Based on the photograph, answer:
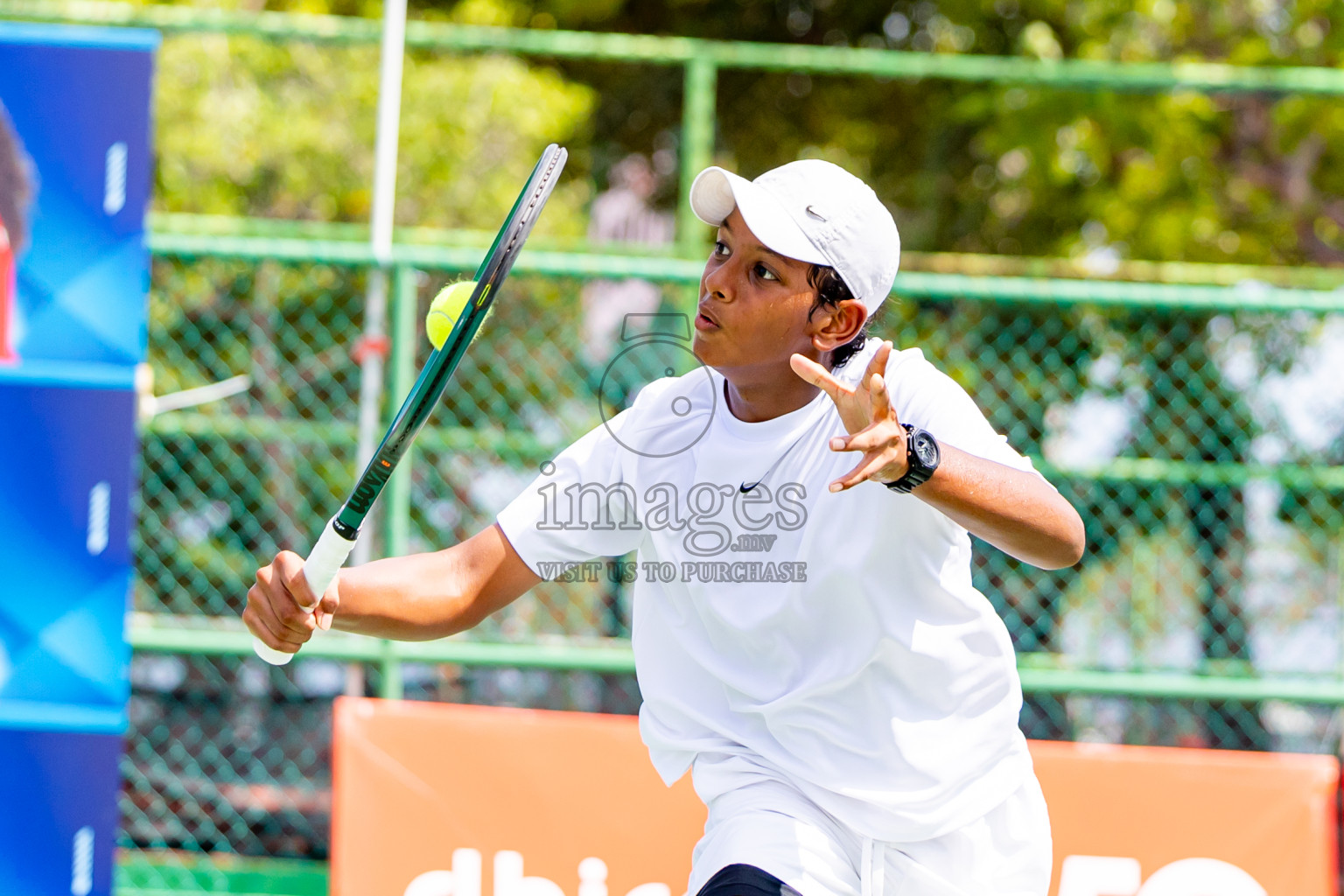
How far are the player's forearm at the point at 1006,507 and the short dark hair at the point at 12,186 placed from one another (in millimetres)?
3276

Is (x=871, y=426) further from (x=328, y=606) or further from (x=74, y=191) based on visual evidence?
(x=74, y=191)

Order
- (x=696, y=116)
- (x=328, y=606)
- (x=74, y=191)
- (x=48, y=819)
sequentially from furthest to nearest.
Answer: (x=696, y=116)
(x=74, y=191)
(x=48, y=819)
(x=328, y=606)

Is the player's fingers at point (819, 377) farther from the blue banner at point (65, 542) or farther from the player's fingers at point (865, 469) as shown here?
the blue banner at point (65, 542)

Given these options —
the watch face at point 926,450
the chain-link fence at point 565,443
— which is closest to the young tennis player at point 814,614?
the watch face at point 926,450

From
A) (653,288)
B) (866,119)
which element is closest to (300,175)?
(653,288)

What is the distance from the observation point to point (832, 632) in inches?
102

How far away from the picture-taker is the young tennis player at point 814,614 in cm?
254

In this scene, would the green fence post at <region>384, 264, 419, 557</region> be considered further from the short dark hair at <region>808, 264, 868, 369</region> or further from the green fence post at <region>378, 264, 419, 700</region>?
the short dark hair at <region>808, 264, 868, 369</region>

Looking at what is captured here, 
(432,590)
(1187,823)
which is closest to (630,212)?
(1187,823)

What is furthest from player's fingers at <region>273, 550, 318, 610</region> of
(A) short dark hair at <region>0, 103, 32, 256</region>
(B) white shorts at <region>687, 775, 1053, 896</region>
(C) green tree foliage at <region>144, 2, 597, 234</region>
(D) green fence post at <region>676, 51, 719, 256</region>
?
(C) green tree foliage at <region>144, 2, 597, 234</region>

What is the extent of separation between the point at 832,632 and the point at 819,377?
0.52m

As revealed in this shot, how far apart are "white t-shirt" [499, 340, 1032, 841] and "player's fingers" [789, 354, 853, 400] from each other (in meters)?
0.27

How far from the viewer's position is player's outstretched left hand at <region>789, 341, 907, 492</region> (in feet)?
7.18

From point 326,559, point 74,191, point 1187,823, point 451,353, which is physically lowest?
point 1187,823
